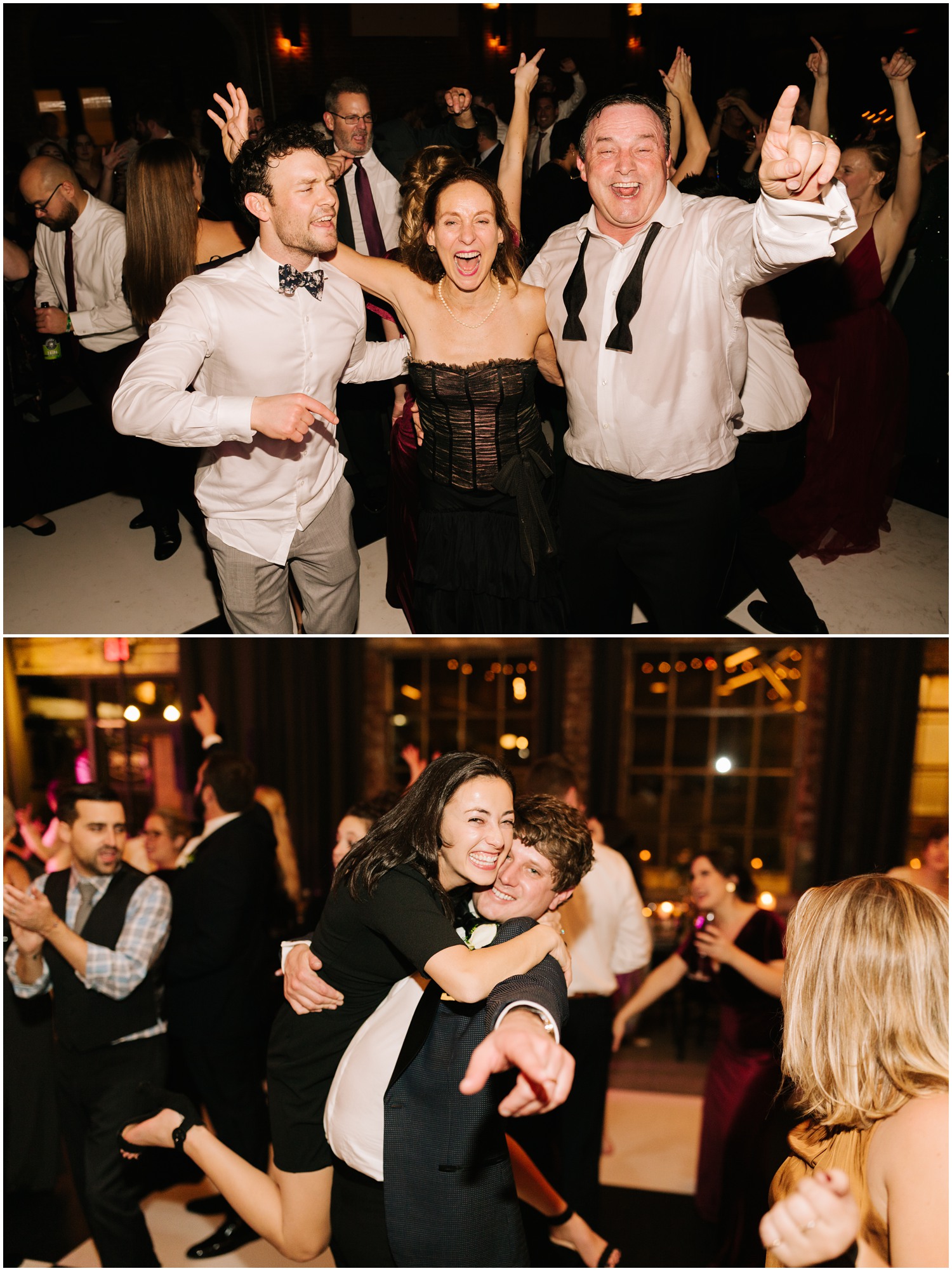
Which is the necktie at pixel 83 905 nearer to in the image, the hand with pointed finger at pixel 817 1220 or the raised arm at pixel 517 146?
the hand with pointed finger at pixel 817 1220

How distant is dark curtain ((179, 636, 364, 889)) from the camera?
515 cm

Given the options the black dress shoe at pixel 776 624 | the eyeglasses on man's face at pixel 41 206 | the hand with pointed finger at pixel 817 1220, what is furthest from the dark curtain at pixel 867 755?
the eyeglasses on man's face at pixel 41 206

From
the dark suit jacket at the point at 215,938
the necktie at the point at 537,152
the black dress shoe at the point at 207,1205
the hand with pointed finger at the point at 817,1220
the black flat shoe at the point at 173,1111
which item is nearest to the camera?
the hand with pointed finger at the point at 817,1220

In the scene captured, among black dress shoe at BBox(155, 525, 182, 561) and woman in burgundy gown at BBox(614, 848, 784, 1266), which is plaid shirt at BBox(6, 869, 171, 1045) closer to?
black dress shoe at BBox(155, 525, 182, 561)

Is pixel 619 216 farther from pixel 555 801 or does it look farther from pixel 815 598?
pixel 815 598

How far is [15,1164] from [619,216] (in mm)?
3580

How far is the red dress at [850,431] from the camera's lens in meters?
3.46

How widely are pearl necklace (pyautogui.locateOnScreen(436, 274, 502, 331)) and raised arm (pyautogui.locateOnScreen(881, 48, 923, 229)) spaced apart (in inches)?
61.8

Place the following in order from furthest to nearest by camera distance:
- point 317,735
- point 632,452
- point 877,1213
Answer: point 317,735, point 632,452, point 877,1213

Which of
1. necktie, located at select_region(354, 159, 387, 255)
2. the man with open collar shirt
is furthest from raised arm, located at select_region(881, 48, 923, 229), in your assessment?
necktie, located at select_region(354, 159, 387, 255)

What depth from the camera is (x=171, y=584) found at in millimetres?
3541

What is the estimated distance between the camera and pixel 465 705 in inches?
221

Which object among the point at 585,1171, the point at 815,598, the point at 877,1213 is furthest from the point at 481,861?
the point at 815,598

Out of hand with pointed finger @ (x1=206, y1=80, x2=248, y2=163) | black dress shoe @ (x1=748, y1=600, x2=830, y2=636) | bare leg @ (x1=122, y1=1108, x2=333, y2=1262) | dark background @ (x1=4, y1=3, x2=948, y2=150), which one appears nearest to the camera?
bare leg @ (x1=122, y1=1108, x2=333, y2=1262)
